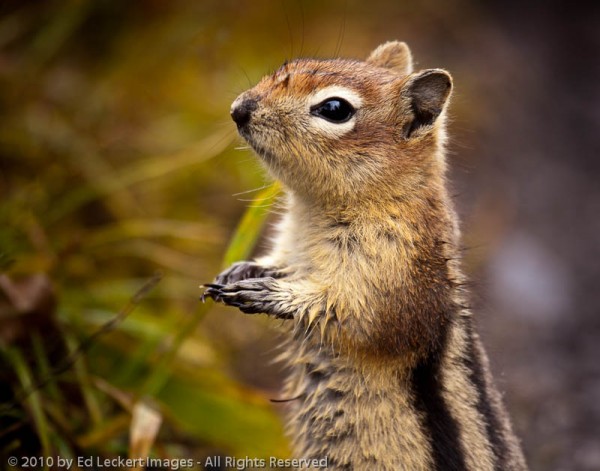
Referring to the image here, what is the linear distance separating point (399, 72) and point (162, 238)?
2.42 metres

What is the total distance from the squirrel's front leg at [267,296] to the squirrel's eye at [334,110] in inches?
28.0

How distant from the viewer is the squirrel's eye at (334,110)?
3.24 meters

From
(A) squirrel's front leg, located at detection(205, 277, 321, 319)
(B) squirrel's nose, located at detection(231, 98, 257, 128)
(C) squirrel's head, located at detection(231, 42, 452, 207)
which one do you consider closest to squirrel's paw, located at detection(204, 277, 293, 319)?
(A) squirrel's front leg, located at detection(205, 277, 321, 319)

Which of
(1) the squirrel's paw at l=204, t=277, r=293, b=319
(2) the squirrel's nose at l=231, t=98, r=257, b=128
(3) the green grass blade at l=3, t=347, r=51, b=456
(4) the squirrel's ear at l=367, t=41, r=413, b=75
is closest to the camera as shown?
(1) the squirrel's paw at l=204, t=277, r=293, b=319

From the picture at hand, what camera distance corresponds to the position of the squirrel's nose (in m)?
3.20

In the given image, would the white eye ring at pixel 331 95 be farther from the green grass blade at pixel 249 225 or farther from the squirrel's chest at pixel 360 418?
the squirrel's chest at pixel 360 418

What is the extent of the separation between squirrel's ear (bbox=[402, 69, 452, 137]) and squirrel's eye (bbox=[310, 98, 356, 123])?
0.86 feet

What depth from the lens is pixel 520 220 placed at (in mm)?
7152

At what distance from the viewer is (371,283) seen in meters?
3.12

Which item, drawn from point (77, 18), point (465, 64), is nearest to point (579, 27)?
point (465, 64)

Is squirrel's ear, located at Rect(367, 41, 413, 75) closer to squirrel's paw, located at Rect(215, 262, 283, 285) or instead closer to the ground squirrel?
the ground squirrel

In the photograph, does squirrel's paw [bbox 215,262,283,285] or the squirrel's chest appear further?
squirrel's paw [bbox 215,262,283,285]

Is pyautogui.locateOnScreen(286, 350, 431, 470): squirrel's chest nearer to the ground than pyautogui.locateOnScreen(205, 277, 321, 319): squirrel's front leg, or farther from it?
nearer to the ground
